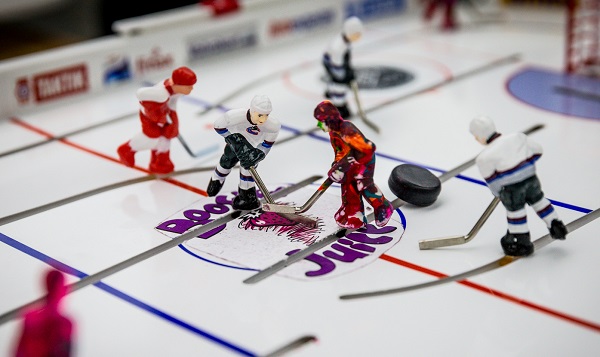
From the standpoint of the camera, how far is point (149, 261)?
5219mm

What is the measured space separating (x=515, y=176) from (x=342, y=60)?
287cm

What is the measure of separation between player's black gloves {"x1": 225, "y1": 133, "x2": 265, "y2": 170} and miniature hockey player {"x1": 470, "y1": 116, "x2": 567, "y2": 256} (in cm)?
150

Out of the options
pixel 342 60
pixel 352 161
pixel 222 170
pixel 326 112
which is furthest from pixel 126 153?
pixel 342 60

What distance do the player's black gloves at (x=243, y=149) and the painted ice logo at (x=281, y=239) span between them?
0.44 metres

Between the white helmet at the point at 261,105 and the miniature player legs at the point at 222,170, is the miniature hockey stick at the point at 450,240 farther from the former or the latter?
the miniature player legs at the point at 222,170

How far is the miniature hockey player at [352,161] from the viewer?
5.23 m

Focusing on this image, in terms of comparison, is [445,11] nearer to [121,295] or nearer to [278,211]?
[278,211]

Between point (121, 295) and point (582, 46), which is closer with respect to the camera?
point (121, 295)

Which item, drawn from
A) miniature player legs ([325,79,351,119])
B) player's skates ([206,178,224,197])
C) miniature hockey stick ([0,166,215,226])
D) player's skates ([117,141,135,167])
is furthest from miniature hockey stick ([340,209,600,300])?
miniature player legs ([325,79,351,119])

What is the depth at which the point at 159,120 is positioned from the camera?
622cm

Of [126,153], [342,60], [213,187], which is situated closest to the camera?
[213,187]

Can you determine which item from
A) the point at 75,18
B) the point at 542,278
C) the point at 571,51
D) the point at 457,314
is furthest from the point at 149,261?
the point at 75,18

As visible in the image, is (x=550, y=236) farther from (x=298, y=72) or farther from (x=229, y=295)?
(x=298, y=72)

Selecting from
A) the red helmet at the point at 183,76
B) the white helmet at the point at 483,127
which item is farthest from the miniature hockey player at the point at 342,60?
the white helmet at the point at 483,127
